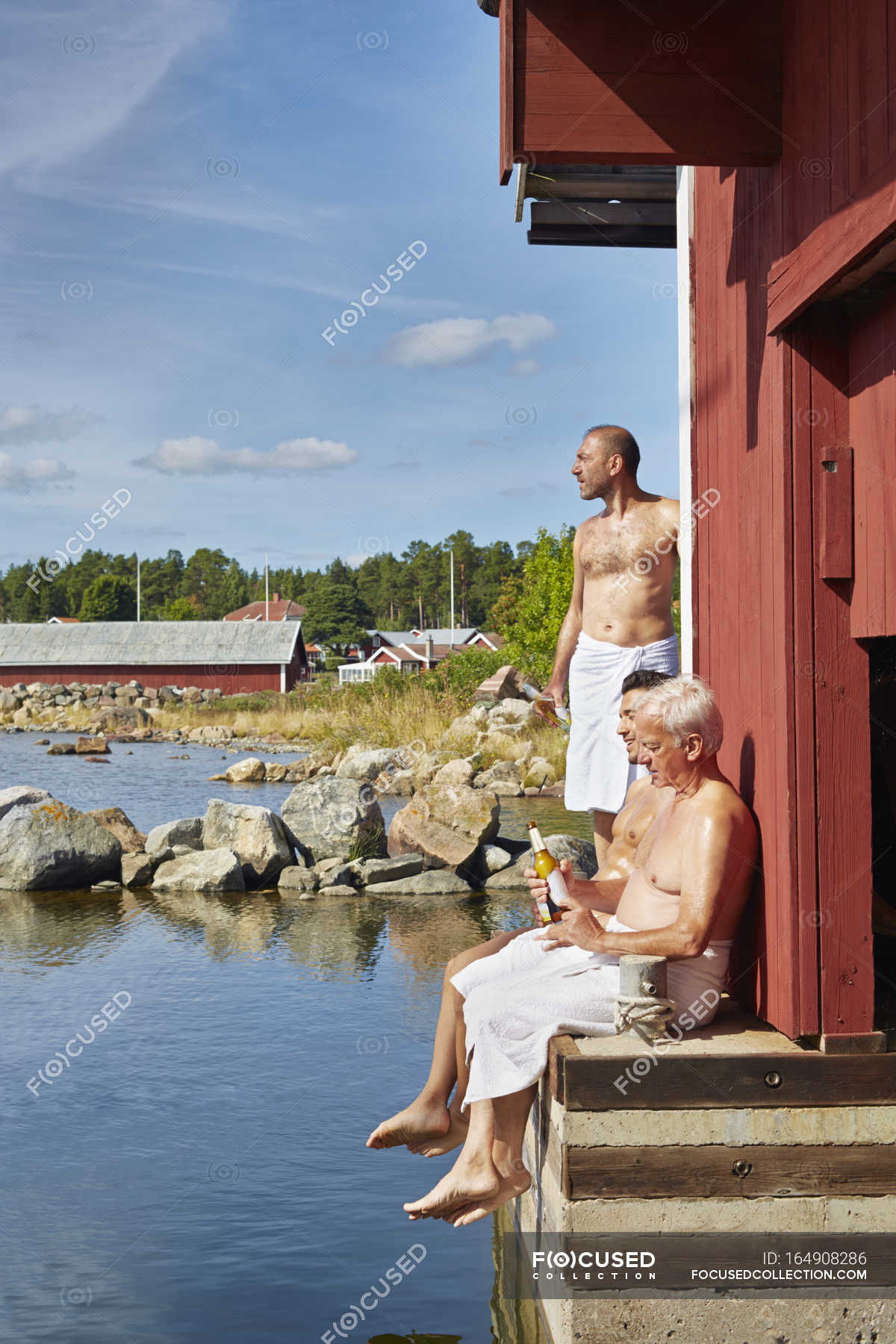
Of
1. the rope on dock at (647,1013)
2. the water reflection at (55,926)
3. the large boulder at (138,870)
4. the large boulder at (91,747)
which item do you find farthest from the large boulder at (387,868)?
the large boulder at (91,747)

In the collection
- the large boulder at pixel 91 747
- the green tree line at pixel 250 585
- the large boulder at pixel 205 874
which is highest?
the green tree line at pixel 250 585

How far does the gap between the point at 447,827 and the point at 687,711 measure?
7.51 m

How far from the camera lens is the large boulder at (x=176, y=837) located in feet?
37.8

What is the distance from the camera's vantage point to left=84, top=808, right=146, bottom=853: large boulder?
1160cm

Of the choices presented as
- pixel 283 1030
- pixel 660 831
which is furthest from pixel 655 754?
pixel 283 1030

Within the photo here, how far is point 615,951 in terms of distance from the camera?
352cm

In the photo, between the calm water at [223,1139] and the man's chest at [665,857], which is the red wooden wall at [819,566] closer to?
the man's chest at [665,857]

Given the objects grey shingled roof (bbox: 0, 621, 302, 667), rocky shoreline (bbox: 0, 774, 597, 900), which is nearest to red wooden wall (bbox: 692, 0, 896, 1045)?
rocky shoreline (bbox: 0, 774, 597, 900)

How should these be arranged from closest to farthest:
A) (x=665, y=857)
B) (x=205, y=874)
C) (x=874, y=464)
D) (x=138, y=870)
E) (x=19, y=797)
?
(x=874, y=464), (x=665, y=857), (x=205, y=874), (x=138, y=870), (x=19, y=797)

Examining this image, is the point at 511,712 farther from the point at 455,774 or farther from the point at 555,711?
the point at 555,711

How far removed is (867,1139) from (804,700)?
1145 millimetres

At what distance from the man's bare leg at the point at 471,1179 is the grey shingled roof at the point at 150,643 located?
166ft

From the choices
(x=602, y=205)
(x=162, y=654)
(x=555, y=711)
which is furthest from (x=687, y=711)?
(x=162, y=654)

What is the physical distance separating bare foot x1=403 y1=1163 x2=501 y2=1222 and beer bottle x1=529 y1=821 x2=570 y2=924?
0.78 meters
